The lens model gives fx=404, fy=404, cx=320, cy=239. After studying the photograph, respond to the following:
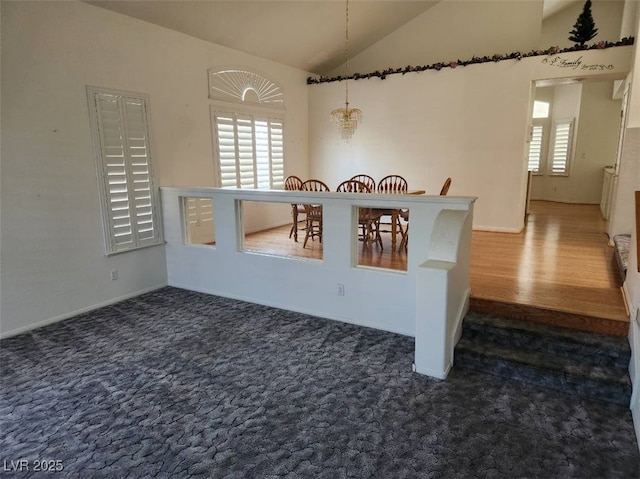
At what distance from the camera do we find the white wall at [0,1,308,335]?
349 centimetres

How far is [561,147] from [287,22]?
753 cm

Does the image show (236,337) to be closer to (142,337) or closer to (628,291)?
(142,337)

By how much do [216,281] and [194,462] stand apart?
267 centimetres

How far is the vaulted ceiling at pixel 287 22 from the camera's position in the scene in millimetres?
4535

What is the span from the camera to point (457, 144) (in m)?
6.39

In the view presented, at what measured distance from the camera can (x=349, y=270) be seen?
3715 millimetres

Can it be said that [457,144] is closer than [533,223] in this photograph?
Yes

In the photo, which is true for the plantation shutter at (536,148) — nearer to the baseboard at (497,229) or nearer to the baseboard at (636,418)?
the baseboard at (497,229)

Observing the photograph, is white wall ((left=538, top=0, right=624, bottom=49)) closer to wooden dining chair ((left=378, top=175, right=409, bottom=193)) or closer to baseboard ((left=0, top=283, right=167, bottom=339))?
wooden dining chair ((left=378, top=175, right=409, bottom=193))

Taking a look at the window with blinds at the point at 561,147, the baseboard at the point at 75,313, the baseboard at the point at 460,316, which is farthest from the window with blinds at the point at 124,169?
the window with blinds at the point at 561,147

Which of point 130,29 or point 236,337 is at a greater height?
point 130,29

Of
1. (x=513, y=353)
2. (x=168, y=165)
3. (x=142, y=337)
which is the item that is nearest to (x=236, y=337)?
(x=142, y=337)

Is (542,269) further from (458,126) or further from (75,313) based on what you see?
(75,313)

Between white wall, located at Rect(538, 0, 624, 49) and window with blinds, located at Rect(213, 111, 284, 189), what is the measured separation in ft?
19.7
